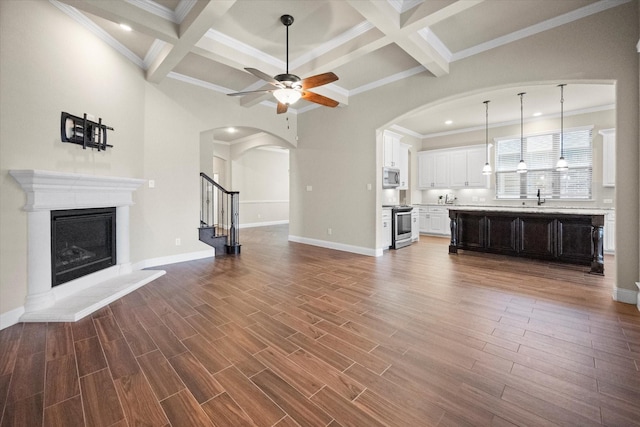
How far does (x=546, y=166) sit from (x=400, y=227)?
4.00 metres

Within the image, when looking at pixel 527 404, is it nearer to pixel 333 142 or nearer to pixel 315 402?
pixel 315 402

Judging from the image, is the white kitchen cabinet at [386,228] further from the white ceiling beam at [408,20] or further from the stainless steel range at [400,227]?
the white ceiling beam at [408,20]

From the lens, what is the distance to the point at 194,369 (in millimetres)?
1890

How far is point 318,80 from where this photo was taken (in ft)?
11.0

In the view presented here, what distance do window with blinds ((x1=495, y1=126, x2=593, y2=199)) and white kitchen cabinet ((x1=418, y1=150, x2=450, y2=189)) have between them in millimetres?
1327

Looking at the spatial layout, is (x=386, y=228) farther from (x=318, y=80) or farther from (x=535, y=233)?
(x=318, y=80)

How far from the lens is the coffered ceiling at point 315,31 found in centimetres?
299

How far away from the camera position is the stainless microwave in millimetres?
6309

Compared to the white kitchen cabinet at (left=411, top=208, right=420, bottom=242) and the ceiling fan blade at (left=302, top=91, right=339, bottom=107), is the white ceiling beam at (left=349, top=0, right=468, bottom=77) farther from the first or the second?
the white kitchen cabinet at (left=411, top=208, right=420, bottom=242)

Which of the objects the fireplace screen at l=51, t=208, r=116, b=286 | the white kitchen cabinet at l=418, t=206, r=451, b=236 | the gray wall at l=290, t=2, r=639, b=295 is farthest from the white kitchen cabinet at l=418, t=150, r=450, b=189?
the fireplace screen at l=51, t=208, r=116, b=286

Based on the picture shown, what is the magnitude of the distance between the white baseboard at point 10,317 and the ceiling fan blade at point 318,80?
3.78m

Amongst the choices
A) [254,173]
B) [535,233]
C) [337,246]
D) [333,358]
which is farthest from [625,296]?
[254,173]

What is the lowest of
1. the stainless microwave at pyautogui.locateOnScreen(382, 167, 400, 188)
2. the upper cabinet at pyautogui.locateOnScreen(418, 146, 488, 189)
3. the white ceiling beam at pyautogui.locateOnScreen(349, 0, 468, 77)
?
the stainless microwave at pyautogui.locateOnScreen(382, 167, 400, 188)

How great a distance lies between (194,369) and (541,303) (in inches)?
138
